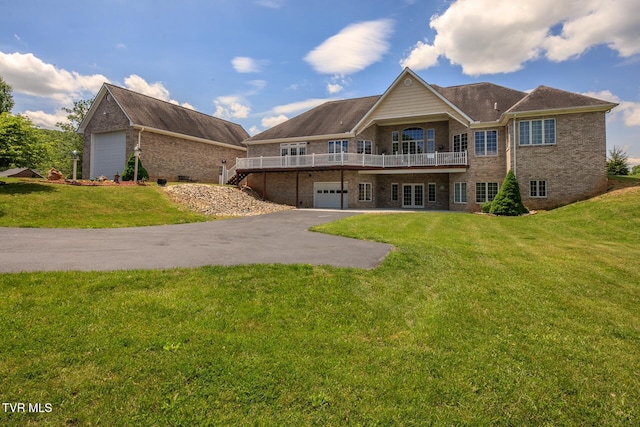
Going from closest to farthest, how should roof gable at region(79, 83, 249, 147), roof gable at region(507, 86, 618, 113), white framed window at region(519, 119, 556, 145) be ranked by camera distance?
roof gable at region(507, 86, 618, 113), white framed window at region(519, 119, 556, 145), roof gable at region(79, 83, 249, 147)

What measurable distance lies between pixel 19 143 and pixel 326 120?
69.8ft

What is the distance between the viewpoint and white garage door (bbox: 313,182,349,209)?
1053 inches

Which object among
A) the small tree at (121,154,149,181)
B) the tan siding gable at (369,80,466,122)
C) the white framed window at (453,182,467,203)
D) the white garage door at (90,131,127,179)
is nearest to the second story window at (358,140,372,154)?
the tan siding gable at (369,80,466,122)

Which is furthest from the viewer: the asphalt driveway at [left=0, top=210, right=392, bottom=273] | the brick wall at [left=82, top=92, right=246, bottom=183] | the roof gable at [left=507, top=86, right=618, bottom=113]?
the brick wall at [left=82, top=92, right=246, bottom=183]

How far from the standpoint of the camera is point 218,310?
4762mm

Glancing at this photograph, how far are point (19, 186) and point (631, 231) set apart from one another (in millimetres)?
29027

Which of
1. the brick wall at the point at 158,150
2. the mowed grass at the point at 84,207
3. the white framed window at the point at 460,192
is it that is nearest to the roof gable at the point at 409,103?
the white framed window at the point at 460,192

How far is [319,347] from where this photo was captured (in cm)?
404

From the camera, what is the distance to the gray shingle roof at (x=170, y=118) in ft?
91.3

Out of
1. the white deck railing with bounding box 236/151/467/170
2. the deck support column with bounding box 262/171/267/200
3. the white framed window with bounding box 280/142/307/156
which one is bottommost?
the deck support column with bounding box 262/171/267/200

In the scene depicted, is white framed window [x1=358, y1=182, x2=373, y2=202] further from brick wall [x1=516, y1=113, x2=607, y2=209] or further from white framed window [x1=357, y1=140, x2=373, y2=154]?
brick wall [x1=516, y1=113, x2=607, y2=209]

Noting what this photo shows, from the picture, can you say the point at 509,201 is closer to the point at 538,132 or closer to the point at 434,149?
the point at 538,132

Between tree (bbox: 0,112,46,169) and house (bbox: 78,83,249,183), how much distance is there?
26.6 feet

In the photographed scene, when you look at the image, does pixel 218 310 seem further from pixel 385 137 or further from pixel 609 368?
pixel 385 137
